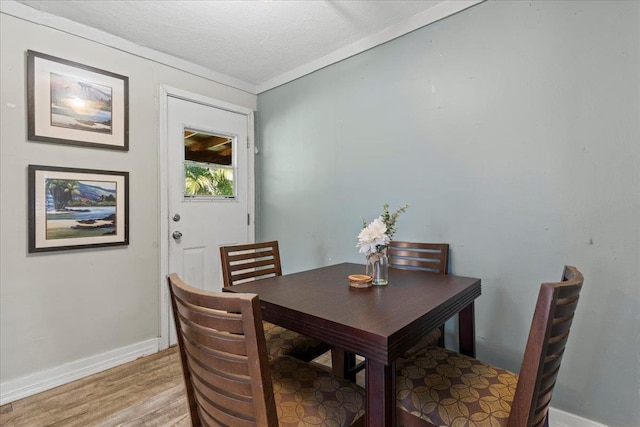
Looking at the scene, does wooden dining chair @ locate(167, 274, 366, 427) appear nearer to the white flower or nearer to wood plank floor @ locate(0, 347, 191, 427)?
the white flower

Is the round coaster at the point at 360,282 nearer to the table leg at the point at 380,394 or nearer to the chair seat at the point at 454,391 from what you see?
the chair seat at the point at 454,391

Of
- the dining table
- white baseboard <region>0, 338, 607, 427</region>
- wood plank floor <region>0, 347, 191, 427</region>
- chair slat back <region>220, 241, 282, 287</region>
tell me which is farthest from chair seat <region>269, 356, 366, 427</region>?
white baseboard <region>0, 338, 607, 427</region>

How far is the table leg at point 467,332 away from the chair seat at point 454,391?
0.34 metres

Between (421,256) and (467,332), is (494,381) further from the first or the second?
(421,256)

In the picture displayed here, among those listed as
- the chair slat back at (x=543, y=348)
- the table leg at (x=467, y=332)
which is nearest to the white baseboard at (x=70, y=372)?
the table leg at (x=467, y=332)

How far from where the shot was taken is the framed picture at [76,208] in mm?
1919

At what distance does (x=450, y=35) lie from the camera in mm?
1856

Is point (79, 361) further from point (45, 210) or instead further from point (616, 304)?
point (616, 304)

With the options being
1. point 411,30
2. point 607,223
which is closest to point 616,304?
point 607,223

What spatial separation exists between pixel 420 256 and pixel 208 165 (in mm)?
2025

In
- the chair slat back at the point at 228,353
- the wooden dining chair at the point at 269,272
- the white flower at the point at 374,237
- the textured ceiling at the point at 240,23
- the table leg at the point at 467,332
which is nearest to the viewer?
the chair slat back at the point at 228,353

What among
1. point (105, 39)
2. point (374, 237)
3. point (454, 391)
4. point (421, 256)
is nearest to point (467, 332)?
point (421, 256)

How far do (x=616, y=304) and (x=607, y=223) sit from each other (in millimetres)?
370

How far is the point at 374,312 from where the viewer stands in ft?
3.47
